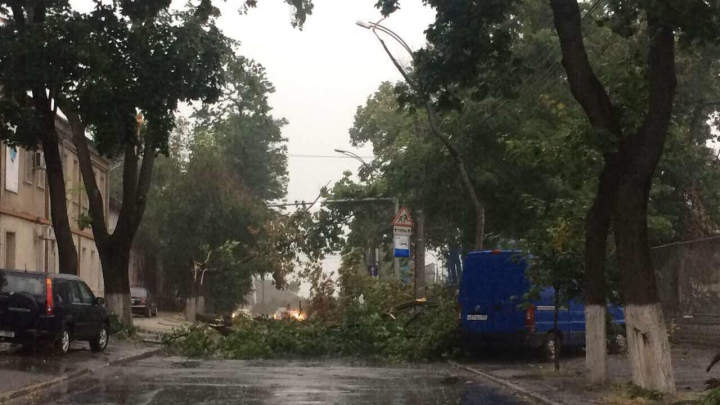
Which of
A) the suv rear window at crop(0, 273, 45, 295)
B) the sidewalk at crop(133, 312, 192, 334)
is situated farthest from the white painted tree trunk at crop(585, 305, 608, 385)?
the sidewalk at crop(133, 312, 192, 334)

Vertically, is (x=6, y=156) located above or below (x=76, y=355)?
above

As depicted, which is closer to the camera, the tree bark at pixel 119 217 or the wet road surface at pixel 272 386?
the wet road surface at pixel 272 386

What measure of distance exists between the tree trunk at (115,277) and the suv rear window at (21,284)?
7786mm

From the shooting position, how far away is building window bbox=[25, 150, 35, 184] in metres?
34.0

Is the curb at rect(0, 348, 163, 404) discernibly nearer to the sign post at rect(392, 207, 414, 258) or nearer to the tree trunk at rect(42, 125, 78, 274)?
the tree trunk at rect(42, 125, 78, 274)

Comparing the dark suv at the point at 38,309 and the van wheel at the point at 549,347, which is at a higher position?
the dark suv at the point at 38,309

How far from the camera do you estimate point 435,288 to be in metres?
29.2

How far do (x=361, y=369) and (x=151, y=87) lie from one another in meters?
7.83

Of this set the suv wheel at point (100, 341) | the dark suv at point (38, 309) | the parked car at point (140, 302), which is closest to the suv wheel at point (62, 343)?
the dark suv at point (38, 309)

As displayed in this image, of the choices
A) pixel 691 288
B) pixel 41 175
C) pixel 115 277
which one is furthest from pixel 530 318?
pixel 41 175

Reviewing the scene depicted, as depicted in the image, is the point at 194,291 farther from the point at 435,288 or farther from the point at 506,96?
the point at 506,96

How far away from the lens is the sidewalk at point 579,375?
1392cm

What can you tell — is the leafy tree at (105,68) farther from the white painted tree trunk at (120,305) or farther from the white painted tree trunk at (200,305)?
the white painted tree trunk at (200,305)

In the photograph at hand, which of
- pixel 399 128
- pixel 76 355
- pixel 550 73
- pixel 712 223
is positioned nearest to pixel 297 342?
pixel 76 355
